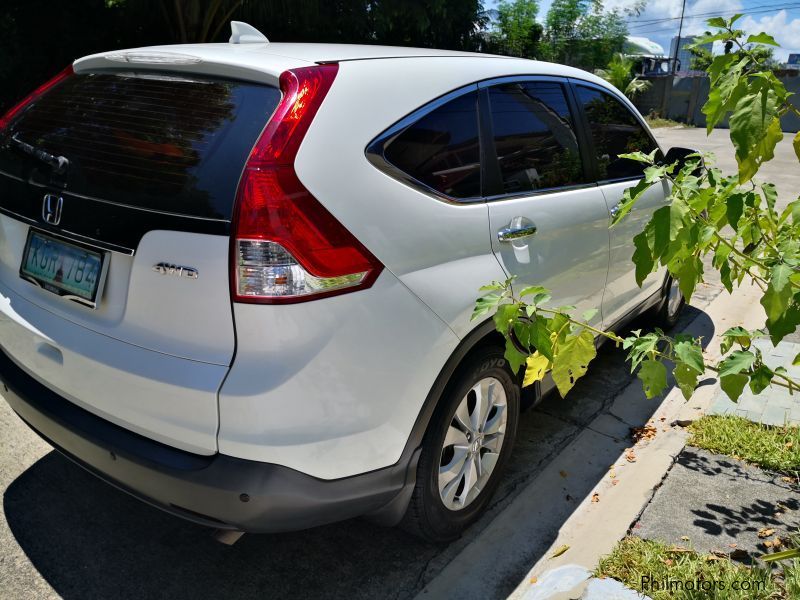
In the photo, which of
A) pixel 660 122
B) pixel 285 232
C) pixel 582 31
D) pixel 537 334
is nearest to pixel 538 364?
pixel 537 334

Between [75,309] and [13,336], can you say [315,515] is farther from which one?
[13,336]

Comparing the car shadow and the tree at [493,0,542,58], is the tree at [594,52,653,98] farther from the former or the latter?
the car shadow

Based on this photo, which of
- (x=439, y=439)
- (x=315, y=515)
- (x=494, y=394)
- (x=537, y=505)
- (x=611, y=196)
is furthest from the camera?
(x=611, y=196)

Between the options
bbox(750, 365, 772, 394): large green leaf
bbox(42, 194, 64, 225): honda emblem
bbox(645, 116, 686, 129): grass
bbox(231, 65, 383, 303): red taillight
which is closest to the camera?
bbox(231, 65, 383, 303): red taillight

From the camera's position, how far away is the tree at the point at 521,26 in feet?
109

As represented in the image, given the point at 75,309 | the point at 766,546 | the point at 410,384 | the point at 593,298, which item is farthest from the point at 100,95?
the point at 766,546

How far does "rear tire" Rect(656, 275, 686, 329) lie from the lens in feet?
16.0

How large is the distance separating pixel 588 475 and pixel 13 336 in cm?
255

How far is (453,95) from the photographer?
261cm

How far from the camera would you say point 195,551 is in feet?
8.87

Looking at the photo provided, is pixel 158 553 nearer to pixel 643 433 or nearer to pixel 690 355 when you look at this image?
pixel 690 355

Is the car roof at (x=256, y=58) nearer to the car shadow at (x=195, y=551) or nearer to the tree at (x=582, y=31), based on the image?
the car shadow at (x=195, y=551)

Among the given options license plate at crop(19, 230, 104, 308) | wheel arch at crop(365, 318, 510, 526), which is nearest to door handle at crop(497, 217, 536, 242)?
wheel arch at crop(365, 318, 510, 526)

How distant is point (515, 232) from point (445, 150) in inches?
17.7
